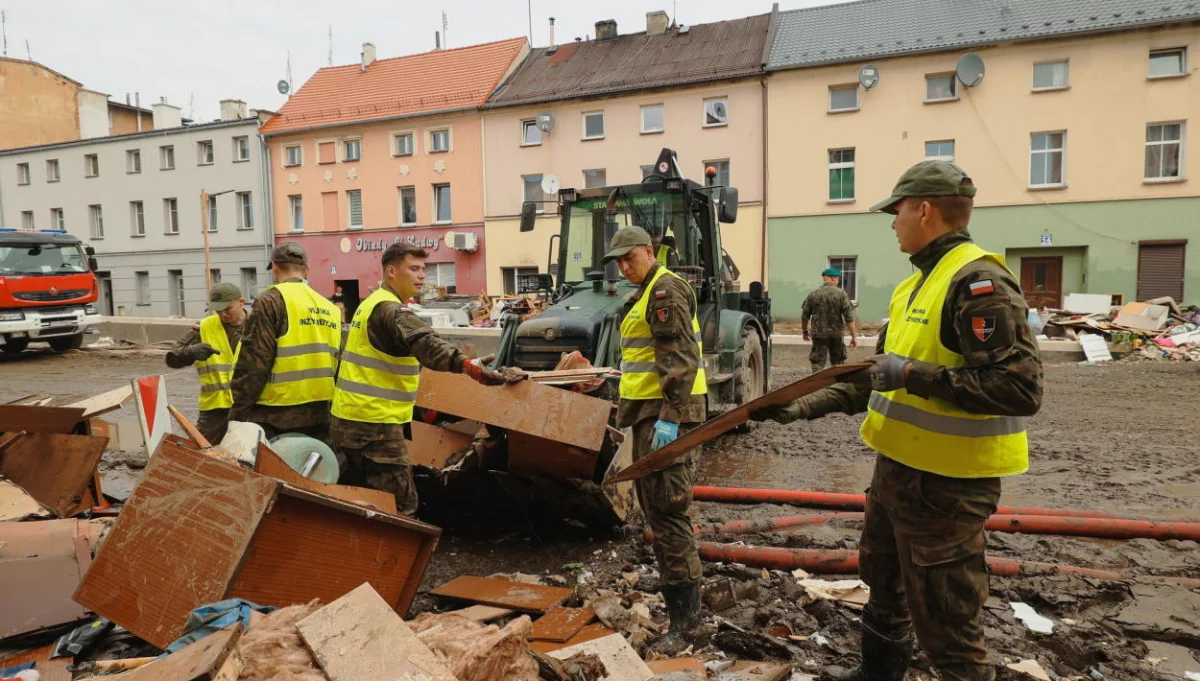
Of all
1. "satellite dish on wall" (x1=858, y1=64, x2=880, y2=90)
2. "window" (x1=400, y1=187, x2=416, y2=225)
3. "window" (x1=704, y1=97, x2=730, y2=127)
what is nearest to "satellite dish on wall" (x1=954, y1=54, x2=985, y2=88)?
"satellite dish on wall" (x1=858, y1=64, x2=880, y2=90)

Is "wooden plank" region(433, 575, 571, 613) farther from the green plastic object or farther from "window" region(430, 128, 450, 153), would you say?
"window" region(430, 128, 450, 153)

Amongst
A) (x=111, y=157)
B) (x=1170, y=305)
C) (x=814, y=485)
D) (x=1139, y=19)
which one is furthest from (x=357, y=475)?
(x=111, y=157)

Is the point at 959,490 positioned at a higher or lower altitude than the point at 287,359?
lower

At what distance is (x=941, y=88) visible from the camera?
19922mm

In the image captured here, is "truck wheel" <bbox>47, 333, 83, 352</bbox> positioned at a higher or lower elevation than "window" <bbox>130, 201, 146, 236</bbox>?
lower

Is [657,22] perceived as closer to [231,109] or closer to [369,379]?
[231,109]

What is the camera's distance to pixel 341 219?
1073 inches

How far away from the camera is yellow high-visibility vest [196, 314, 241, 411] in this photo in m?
5.11

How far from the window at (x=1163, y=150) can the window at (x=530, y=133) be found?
16.9 m

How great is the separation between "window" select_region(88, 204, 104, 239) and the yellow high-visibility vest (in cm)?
3230

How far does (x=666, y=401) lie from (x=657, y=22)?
24.1 meters

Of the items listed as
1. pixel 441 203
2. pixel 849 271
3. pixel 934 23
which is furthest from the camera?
pixel 441 203

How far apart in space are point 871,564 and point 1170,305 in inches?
694

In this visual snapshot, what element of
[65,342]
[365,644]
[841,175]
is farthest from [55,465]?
[841,175]
